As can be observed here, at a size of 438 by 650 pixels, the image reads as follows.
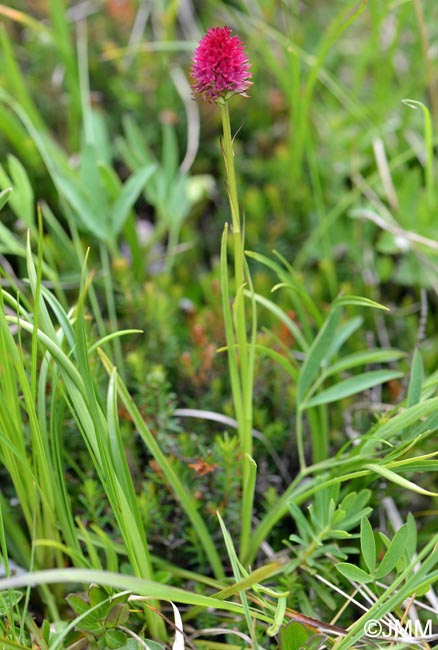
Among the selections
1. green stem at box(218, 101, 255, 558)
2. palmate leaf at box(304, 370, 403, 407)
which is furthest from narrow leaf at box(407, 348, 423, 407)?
green stem at box(218, 101, 255, 558)

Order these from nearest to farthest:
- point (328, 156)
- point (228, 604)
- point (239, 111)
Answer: point (228, 604)
point (328, 156)
point (239, 111)

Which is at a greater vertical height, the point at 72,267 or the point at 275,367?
the point at 72,267

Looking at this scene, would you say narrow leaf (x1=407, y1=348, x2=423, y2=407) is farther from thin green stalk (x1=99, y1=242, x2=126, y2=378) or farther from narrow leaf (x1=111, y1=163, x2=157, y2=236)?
narrow leaf (x1=111, y1=163, x2=157, y2=236)

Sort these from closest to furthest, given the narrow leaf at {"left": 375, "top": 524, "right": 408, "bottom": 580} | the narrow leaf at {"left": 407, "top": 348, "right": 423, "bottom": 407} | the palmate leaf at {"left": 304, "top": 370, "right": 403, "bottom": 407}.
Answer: the narrow leaf at {"left": 375, "top": 524, "right": 408, "bottom": 580}
the narrow leaf at {"left": 407, "top": 348, "right": 423, "bottom": 407}
the palmate leaf at {"left": 304, "top": 370, "right": 403, "bottom": 407}

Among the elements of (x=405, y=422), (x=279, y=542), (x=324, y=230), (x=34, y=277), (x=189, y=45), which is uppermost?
(x=189, y=45)

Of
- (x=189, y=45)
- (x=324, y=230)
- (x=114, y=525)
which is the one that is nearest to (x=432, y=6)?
(x=189, y=45)

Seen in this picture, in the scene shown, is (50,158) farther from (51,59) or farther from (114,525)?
(114,525)

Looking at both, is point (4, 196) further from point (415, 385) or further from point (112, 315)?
point (415, 385)

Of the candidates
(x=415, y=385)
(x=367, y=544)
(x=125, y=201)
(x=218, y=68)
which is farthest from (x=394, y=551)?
(x=125, y=201)
